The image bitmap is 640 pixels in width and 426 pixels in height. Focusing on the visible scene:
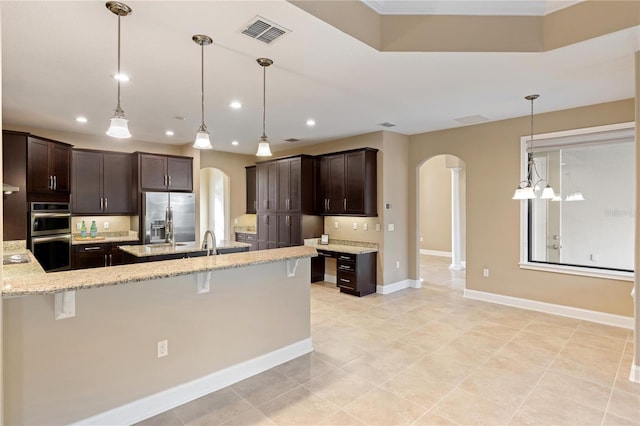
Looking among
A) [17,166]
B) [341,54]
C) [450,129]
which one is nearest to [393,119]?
[450,129]

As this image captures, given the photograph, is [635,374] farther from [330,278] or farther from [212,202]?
[212,202]

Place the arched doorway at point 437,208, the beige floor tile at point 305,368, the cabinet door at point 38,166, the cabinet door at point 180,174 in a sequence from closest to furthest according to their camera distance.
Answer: the beige floor tile at point 305,368 < the cabinet door at point 38,166 < the cabinet door at point 180,174 < the arched doorway at point 437,208

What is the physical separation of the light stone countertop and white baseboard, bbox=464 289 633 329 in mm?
3960

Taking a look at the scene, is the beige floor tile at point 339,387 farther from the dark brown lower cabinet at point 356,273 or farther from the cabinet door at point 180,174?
the cabinet door at point 180,174

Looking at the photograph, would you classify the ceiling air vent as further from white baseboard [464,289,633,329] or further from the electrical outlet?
white baseboard [464,289,633,329]

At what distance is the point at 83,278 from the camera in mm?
2113

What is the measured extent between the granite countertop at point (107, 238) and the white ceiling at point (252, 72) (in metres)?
2.01

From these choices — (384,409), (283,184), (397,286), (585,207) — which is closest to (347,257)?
(397,286)

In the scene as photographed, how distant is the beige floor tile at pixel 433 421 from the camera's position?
237 cm

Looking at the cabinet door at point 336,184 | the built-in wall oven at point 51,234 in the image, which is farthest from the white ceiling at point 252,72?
the built-in wall oven at point 51,234

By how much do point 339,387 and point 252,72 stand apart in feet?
10.0

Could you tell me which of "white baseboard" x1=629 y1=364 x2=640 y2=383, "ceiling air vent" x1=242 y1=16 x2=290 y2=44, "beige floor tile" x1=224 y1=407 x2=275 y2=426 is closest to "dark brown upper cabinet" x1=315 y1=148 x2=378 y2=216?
"ceiling air vent" x1=242 y1=16 x2=290 y2=44

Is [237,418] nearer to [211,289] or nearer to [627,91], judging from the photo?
[211,289]

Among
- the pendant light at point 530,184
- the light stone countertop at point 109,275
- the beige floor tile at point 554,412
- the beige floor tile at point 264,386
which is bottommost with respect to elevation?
the beige floor tile at point 554,412
